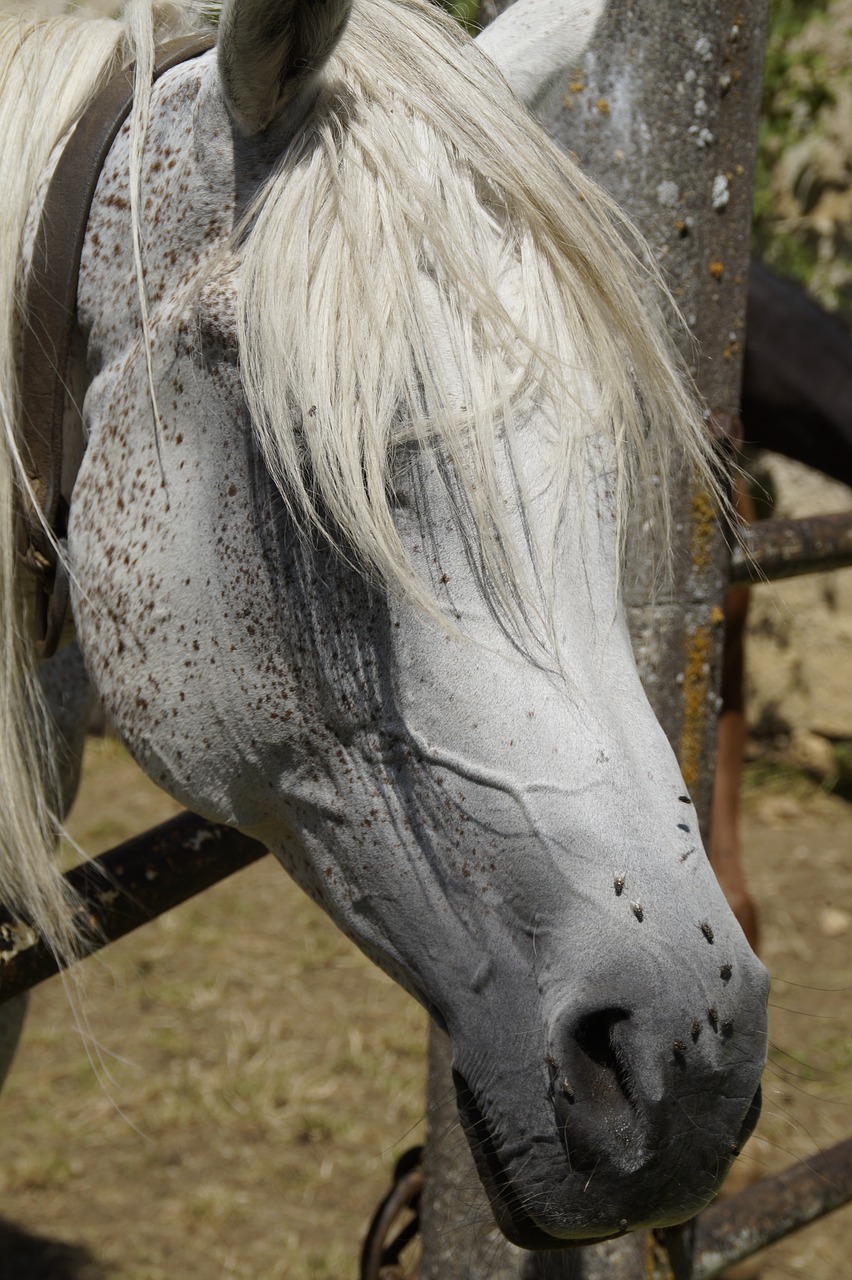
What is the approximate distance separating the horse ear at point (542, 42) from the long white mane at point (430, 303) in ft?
0.21

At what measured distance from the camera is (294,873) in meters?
0.94

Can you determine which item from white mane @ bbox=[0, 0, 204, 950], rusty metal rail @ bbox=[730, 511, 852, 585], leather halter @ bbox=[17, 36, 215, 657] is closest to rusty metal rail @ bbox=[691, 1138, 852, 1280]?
rusty metal rail @ bbox=[730, 511, 852, 585]

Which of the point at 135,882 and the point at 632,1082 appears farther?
the point at 135,882

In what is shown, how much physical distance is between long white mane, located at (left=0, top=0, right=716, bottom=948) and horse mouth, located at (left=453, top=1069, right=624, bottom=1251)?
1.18 feet

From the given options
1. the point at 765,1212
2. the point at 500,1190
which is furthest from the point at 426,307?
the point at 765,1212

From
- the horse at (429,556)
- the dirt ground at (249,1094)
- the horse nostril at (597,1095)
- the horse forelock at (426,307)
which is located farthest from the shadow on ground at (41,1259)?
the horse forelock at (426,307)

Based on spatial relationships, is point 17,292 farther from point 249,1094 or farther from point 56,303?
point 249,1094

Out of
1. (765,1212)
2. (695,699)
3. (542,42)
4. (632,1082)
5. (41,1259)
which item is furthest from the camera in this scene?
(41,1259)

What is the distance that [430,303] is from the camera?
2.64 feet

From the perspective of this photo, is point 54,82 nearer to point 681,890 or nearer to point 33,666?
point 33,666

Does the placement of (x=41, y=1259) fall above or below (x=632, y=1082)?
below

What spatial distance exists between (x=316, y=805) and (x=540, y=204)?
47cm

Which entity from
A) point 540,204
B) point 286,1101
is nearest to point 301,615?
point 540,204

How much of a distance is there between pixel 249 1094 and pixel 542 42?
2277 millimetres
